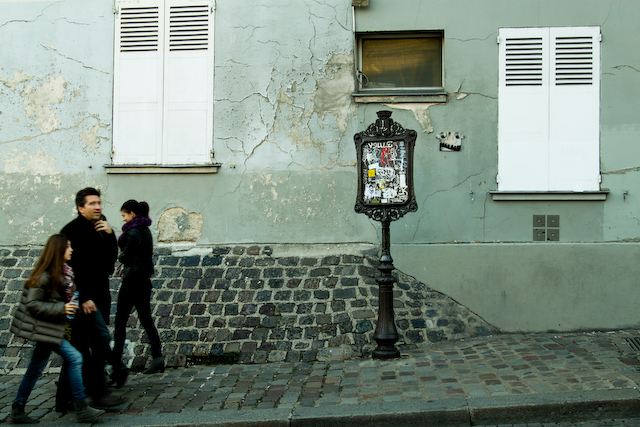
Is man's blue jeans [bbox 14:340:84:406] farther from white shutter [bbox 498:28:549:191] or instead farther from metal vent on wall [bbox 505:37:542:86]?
metal vent on wall [bbox 505:37:542:86]

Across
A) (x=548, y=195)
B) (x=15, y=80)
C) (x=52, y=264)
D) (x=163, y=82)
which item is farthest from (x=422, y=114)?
(x=15, y=80)

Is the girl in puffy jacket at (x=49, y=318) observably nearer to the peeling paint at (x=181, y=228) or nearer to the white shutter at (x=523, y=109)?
the peeling paint at (x=181, y=228)

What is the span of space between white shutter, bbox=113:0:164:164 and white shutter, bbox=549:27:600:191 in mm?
5290

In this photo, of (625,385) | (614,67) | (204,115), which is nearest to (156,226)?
(204,115)

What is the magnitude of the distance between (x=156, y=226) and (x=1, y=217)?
220 centimetres

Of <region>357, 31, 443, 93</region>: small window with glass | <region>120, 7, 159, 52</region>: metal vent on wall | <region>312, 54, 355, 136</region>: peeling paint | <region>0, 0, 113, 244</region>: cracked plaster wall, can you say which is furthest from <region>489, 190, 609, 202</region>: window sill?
<region>0, 0, 113, 244</region>: cracked plaster wall

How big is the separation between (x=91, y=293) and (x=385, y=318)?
290 cm

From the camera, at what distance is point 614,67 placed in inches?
278

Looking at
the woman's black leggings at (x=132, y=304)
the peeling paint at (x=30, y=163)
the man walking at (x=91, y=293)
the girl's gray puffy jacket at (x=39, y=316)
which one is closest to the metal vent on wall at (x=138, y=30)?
the peeling paint at (x=30, y=163)

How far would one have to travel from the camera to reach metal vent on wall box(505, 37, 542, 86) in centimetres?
716

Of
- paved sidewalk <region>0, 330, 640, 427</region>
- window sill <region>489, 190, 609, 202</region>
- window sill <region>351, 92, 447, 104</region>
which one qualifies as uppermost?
window sill <region>351, 92, 447, 104</region>

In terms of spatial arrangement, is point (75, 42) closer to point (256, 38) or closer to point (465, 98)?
point (256, 38)

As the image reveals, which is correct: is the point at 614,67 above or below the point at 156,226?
above

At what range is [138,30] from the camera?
761 centimetres
